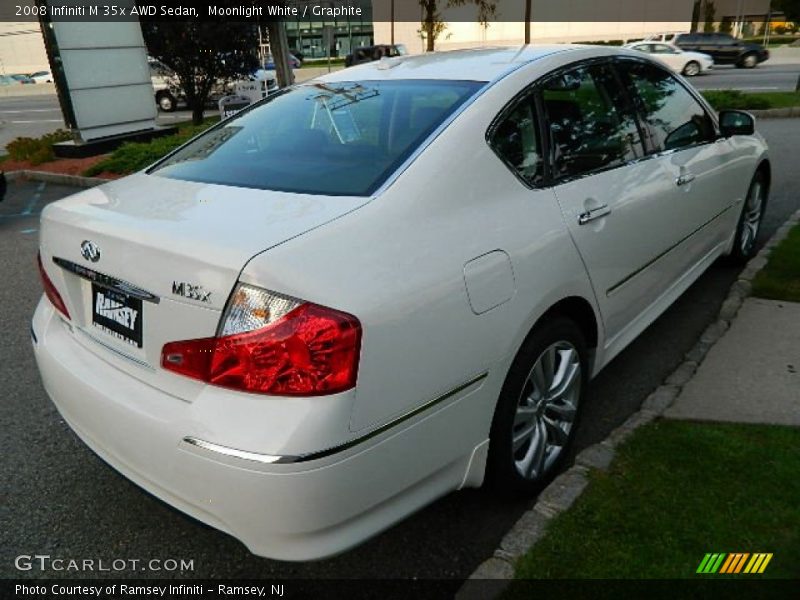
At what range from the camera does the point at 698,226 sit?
12.2 feet

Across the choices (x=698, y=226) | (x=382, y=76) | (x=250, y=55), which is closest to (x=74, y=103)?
(x=250, y=55)

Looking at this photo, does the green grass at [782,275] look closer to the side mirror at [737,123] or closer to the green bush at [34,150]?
the side mirror at [737,123]

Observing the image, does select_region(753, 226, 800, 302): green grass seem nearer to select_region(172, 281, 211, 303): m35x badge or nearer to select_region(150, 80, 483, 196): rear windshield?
select_region(150, 80, 483, 196): rear windshield

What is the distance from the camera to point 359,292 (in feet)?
5.62

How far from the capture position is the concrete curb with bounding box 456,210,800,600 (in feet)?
7.09

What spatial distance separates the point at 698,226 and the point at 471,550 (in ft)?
7.94

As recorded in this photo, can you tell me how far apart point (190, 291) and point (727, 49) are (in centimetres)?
3408

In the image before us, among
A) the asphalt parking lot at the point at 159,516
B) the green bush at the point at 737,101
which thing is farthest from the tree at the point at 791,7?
the asphalt parking lot at the point at 159,516

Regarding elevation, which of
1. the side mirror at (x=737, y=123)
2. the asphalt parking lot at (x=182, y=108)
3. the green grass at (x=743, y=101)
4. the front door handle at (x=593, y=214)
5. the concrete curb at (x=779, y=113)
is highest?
the side mirror at (x=737, y=123)

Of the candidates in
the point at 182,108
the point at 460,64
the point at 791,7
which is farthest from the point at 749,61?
the point at 460,64

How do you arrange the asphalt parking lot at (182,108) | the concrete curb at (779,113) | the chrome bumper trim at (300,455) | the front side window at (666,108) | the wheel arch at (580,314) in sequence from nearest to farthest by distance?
the chrome bumper trim at (300,455) → the wheel arch at (580,314) → the front side window at (666,108) → the concrete curb at (779,113) → the asphalt parking lot at (182,108)

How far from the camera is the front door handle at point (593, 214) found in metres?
2.53

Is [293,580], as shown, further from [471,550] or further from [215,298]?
[215,298]

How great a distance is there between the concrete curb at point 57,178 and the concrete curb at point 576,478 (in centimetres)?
894
